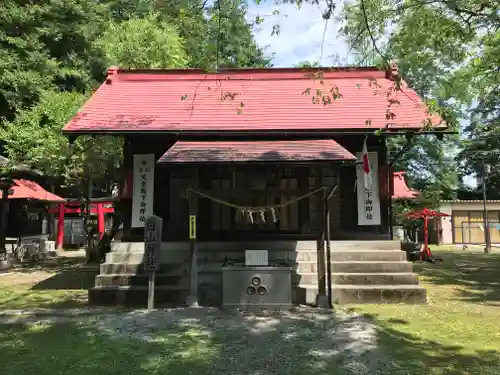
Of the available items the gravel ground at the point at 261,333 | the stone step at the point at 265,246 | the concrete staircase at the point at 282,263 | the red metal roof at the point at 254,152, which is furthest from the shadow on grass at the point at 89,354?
the red metal roof at the point at 254,152

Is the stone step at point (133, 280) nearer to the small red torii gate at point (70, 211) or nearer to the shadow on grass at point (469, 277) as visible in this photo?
the shadow on grass at point (469, 277)

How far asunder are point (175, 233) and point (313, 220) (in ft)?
12.8

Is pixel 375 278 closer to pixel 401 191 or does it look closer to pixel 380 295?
pixel 380 295

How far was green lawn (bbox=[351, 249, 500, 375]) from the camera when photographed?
598 centimetres

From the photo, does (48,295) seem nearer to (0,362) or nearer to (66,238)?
(0,362)

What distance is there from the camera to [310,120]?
1223 cm

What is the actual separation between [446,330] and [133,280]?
698cm

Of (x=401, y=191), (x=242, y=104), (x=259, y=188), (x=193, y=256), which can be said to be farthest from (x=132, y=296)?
(x=401, y=191)

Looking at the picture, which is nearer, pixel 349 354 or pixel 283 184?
pixel 349 354

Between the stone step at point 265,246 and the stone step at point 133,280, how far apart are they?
2.98ft

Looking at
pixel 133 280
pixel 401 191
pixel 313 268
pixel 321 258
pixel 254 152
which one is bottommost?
pixel 133 280

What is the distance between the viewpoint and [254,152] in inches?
396

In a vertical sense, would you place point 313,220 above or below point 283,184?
below

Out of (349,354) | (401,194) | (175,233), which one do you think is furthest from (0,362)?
(401,194)
